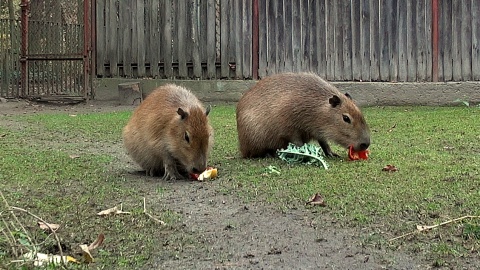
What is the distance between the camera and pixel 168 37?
12.8 m

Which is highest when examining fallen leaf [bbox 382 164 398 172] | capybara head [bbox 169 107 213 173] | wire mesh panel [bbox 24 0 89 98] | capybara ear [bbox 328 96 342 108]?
wire mesh panel [bbox 24 0 89 98]

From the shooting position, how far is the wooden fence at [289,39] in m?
11.7

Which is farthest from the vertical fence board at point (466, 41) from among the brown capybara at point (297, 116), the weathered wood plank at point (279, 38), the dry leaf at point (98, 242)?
the dry leaf at point (98, 242)

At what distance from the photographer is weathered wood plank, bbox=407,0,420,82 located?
1173cm

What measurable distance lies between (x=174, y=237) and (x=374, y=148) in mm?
3628

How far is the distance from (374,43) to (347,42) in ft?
1.50


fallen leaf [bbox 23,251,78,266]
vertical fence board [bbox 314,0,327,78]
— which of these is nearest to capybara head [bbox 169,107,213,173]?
fallen leaf [bbox 23,251,78,266]

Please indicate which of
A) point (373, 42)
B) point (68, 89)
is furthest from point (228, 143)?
point (68, 89)

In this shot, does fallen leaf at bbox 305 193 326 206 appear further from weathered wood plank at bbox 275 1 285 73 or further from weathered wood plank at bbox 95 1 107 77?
weathered wood plank at bbox 95 1 107 77

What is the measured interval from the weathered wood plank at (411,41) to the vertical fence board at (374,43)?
0.51m

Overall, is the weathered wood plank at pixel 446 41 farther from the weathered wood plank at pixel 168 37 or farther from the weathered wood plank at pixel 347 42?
the weathered wood plank at pixel 168 37

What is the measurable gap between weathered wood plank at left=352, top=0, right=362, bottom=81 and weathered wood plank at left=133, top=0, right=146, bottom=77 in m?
3.83

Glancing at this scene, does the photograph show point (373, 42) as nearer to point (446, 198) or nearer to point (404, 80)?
point (404, 80)

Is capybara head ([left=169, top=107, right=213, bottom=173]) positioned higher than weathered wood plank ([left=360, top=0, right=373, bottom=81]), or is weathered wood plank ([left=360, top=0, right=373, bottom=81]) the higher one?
weathered wood plank ([left=360, top=0, right=373, bottom=81])
